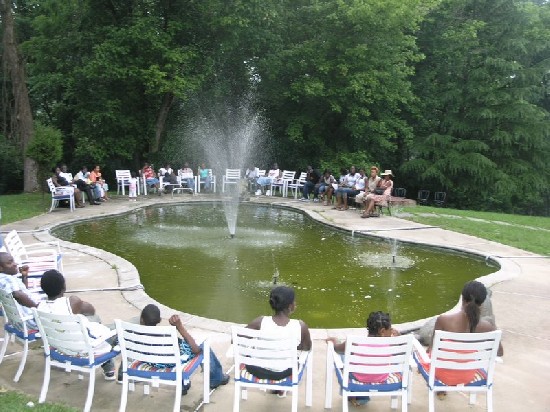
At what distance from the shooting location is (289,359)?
376cm

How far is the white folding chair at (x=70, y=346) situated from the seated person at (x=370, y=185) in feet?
35.3

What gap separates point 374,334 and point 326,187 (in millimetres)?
12612

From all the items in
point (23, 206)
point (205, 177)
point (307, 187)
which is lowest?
point (23, 206)

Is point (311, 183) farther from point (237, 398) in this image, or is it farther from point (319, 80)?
point (237, 398)

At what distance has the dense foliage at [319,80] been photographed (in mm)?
19812

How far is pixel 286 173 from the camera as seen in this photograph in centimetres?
1892

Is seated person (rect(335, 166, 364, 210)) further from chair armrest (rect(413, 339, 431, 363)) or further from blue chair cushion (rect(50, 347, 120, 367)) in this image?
blue chair cushion (rect(50, 347, 120, 367))

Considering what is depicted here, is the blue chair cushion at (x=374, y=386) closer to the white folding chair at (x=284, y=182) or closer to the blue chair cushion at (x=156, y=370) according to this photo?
the blue chair cushion at (x=156, y=370)

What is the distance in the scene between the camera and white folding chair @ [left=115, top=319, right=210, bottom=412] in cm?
373

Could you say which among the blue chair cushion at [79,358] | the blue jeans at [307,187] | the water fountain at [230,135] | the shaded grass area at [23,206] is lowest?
the blue chair cushion at [79,358]

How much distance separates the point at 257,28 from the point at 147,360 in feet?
63.6

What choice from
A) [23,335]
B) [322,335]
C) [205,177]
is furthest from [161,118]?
[23,335]

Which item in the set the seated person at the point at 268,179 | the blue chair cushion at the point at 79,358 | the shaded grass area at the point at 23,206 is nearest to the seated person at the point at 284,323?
the blue chair cushion at the point at 79,358

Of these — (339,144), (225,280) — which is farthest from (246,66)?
(225,280)
